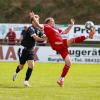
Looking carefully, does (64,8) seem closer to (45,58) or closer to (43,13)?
(43,13)

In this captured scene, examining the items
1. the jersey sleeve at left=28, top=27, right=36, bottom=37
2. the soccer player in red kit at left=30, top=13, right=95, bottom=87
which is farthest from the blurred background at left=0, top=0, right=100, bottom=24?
→ the jersey sleeve at left=28, top=27, right=36, bottom=37

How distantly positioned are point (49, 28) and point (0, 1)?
38.9 metres

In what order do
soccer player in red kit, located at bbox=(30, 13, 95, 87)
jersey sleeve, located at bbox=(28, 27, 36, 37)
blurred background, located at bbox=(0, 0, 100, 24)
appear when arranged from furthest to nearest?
blurred background, located at bbox=(0, 0, 100, 24), soccer player in red kit, located at bbox=(30, 13, 95, 87), jersey sleeve, located at bbox=(28, 27, 36, 37)

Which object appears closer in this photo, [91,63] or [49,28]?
[49,28]

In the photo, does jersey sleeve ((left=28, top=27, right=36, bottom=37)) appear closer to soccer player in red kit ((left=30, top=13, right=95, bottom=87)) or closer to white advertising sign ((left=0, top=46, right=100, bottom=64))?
soccer player in red kit ((left=30, top=13, right=95, bottom=87))

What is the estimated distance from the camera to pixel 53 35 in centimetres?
1584

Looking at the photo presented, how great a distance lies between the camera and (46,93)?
13.6m

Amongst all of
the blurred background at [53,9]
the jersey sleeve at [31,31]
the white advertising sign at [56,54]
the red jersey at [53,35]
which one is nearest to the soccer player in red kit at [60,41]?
the red jersey at [53,35]

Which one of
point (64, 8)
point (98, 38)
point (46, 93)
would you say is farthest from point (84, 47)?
point (64, 8)

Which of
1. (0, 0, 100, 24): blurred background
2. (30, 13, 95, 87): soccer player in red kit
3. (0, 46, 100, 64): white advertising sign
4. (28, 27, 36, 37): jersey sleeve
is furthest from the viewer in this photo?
(0, 0, 100, 24): blurred background

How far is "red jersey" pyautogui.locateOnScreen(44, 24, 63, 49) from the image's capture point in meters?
15.8

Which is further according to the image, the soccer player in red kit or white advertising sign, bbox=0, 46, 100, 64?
white advertising sign, bbox=0, 46, 100, 64

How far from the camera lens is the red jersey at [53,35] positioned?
15.8m

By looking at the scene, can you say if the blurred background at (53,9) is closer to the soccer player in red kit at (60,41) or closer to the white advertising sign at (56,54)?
the white advertising sign at (56,54)
